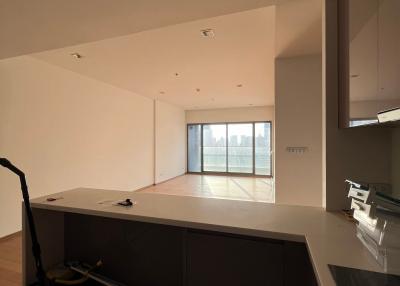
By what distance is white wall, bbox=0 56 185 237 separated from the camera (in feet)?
10.1

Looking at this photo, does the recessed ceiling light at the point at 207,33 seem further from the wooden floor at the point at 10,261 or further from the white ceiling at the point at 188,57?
the wooden floor at the point at 10,261

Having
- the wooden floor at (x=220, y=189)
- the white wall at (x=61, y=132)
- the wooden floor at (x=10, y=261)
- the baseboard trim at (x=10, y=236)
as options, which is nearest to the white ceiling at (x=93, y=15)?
the white wall at (x=61, y=132)

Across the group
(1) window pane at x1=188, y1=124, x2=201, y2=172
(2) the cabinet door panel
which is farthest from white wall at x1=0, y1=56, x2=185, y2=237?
(1) window pane at x1=188, y1=124, x2=201, y2=172

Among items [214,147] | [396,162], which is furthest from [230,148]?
[396,162]

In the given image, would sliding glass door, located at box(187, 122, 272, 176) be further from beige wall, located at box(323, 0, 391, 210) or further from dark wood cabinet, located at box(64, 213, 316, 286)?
dark wood cabinet, located at box(64, 213, 316, 286)

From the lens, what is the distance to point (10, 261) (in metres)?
2.47

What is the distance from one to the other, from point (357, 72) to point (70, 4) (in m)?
2.04

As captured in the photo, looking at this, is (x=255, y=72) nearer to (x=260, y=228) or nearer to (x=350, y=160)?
(x=350, y=160)

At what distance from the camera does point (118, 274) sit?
5.83 feet

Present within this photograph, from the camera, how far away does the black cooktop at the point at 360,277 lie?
2.22ft

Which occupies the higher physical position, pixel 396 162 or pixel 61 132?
pixel 61 132

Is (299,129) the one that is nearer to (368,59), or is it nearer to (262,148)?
(368,59)

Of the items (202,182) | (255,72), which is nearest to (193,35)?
(255,72)

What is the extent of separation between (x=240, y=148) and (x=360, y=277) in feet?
25.9
